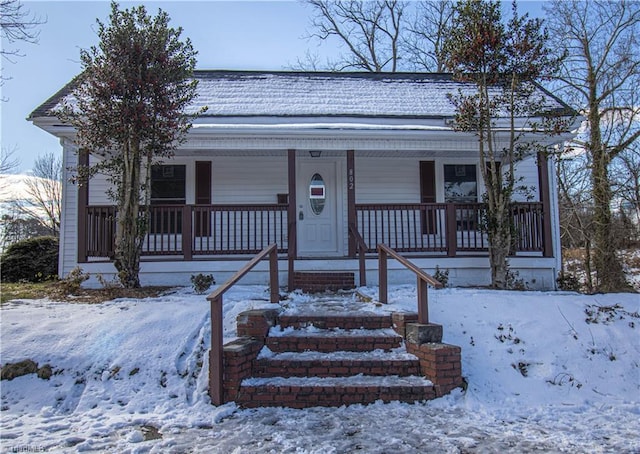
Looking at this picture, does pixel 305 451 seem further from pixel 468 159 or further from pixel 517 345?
pixel 468 159

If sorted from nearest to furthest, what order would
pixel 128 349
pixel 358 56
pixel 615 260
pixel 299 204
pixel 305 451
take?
pixel 305 451
pixel 128 349
pixel 299 204
pixel 615 260
pixel 358 56

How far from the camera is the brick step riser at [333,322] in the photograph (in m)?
5.34

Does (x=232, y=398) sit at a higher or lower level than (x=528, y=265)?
lower

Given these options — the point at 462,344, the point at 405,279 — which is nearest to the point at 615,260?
the point at 405,279

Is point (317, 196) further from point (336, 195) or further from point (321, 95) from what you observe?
point (321, 95)

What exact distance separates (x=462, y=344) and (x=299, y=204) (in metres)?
5.51

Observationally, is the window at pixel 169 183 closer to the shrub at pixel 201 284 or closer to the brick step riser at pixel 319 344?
the shrub at pixel 201 284

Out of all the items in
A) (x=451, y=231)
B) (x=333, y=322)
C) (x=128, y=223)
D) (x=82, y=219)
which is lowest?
(x=333, y=322)

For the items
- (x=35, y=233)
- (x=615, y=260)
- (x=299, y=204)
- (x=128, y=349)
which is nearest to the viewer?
(x=128, y=349)

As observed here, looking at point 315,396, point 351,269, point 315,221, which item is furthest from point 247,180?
point 315,396

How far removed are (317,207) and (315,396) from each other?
6251 millimetres

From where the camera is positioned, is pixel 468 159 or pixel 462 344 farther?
pixel 468 159

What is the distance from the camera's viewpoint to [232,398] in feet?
13.8

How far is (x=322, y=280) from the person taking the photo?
7.99 metres
